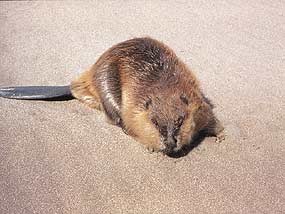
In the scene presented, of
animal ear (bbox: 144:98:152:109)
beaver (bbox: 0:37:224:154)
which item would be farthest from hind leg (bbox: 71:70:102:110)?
animal ear (bbox: 144:98:152:109)

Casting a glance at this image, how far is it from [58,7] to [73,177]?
2.94 m

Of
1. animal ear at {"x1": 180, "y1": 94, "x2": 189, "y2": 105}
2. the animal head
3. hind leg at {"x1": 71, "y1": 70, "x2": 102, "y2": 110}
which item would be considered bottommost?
hind leg at {"x1": 71, "y1": 70, "x2": 102, "y2": 110}

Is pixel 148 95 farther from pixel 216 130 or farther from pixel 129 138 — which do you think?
pixel 216 130

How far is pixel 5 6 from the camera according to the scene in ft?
20.3

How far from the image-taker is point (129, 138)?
4.06 m

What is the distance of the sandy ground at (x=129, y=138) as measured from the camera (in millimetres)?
3504

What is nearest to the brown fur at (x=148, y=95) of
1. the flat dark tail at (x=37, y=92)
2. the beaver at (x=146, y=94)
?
the beaver at (x=146, y=94)

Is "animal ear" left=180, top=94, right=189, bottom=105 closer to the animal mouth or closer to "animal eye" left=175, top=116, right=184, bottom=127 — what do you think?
"animal eye" left=175, top=116, right=184, bottom=127

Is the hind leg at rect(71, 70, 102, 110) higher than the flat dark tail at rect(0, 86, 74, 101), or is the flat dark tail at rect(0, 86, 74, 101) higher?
the hind leg at rect(71, 70, 102, 110)

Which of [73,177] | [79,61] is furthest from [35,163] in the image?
[79,61]

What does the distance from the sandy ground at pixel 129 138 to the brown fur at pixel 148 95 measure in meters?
0.14

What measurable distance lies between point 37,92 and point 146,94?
3.50 feet

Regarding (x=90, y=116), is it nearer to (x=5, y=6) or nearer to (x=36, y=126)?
(x=36, y=126)

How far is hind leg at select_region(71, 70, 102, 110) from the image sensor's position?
174 inches
